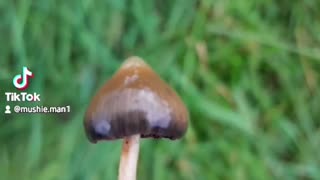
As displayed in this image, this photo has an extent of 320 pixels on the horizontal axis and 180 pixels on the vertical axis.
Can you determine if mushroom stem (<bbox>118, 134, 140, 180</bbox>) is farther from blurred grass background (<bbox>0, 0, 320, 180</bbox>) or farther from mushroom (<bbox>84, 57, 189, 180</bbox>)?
blurred grass background (<bbox>0, 0, 320, 180</bbox>)

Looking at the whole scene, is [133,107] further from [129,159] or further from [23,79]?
[23,79]

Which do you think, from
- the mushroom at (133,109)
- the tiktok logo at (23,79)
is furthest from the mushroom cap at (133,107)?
the tiktok logo at (23,79)

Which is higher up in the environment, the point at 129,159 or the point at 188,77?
the point at 188,77

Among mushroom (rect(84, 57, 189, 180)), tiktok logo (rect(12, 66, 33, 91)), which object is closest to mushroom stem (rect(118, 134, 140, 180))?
mushroom (rect(84, 57, 189, 180))

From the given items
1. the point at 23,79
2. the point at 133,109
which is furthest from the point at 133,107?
the point at 23,79

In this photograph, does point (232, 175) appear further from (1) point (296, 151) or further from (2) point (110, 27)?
(2) point (110, 27)

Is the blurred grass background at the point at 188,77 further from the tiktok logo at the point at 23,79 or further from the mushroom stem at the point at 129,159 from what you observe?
the mushroom stem at the point at 129,159
